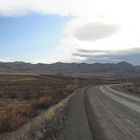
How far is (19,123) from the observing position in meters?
15.9

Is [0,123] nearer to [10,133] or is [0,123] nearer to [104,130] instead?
[10,133]

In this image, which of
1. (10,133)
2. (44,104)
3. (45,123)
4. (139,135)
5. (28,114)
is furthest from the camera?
(44,104)

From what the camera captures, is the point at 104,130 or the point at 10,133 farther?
the point at 10,133

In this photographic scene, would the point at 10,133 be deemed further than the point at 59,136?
Yes

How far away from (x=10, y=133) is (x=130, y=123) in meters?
5.37

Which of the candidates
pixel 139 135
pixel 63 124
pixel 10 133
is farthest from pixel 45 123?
pixel 139 135

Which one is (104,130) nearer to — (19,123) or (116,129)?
(116,129)

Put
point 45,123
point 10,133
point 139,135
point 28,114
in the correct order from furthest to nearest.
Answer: point 28,114 → point 45,123 → point 10,133 → point 139,135

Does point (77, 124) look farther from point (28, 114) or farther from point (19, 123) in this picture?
point (28, 114)

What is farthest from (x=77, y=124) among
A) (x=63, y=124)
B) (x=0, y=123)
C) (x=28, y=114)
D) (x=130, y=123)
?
→ (x=28, y=114)

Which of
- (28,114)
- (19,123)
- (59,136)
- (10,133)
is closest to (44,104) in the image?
(28,114)

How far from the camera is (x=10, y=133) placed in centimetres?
1384

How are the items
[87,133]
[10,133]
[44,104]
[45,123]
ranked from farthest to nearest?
[44,104] < [45,123] < [10,133] < [87,133]

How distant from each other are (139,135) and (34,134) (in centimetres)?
380
